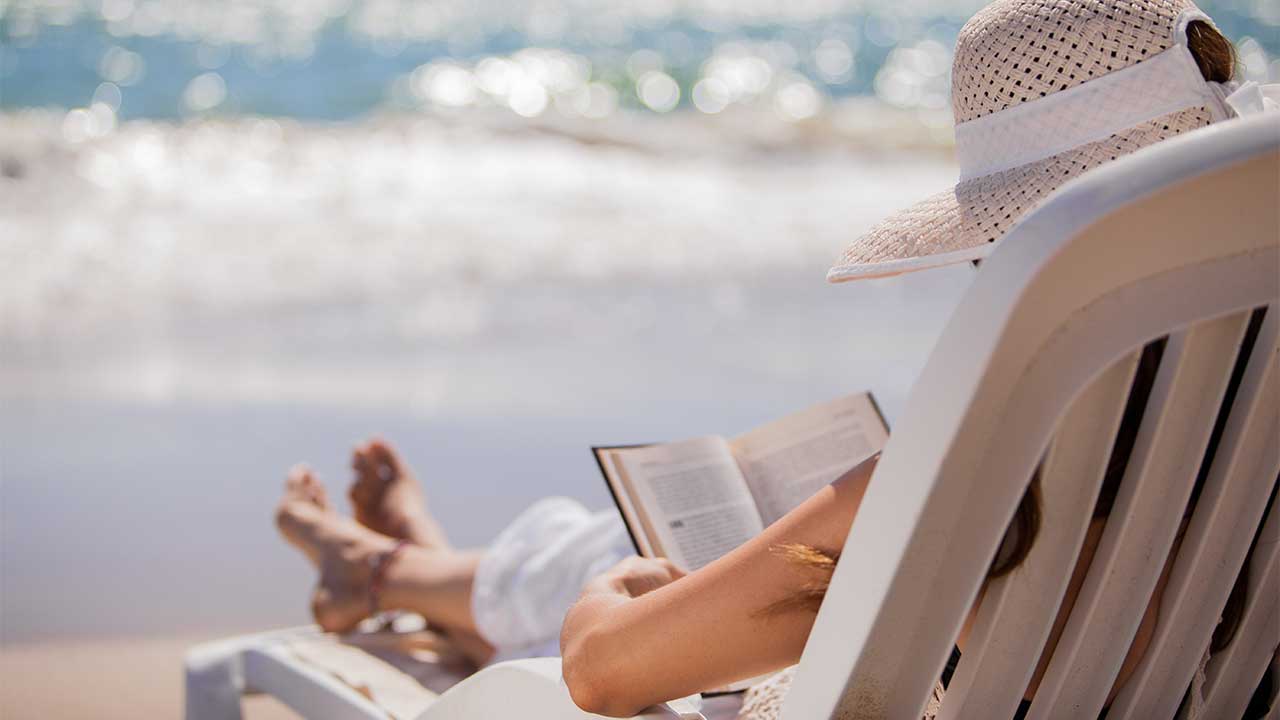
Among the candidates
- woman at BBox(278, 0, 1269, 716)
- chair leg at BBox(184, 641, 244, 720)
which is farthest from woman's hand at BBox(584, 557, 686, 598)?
chair leg at BBox(184, 641, 244, 720)

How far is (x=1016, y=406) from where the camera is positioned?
0.75m

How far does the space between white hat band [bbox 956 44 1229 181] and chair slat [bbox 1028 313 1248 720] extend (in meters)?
0.23

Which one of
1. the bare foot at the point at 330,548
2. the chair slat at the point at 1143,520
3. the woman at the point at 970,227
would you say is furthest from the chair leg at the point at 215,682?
the chair slat at the point at 1143,520

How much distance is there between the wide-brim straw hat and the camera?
0.96m

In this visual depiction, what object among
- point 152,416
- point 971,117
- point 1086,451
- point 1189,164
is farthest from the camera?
point 152,416

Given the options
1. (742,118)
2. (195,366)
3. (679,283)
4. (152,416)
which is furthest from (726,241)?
(742,118)

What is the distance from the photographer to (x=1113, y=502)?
2.89ft

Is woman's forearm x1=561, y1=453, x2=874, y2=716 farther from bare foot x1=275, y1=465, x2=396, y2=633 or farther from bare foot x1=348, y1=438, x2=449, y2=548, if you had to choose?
bare foot x1=348, y1=438, x2=449, y2=548

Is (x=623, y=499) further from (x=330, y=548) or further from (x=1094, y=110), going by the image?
(x=330, y=548)

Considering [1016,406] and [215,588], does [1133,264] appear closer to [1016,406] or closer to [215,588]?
[1016,406]

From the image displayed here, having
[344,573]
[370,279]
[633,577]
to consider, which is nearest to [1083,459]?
[633,577]

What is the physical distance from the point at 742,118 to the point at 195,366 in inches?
319

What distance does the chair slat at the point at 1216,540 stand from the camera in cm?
85

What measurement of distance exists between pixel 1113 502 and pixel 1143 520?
0.9 inches
